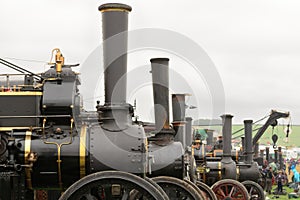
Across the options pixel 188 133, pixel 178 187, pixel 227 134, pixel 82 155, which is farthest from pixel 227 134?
pixel 82 155

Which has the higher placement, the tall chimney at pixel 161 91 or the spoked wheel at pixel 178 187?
the tall chimney at pixel 161 91

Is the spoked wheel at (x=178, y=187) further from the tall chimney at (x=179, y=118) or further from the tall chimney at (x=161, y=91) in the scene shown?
the tall chimney at (x=179, y=118)

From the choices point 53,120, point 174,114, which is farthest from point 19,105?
point 174,114

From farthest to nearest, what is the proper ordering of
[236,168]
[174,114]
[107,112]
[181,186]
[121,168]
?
[236,168]
[174,114]
[181,186]
[107,112]
[121,168]

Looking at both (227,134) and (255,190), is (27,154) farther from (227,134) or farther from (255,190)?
(255,190)

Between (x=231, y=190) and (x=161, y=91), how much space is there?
13.4 feet

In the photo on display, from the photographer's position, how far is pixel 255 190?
41.0ft

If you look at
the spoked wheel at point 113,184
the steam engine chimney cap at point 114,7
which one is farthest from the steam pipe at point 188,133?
the spoked wheel at point 113,184

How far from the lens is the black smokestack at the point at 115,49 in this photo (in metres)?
5.82

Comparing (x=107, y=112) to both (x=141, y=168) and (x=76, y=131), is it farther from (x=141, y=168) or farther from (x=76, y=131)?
(x=141, y=168)

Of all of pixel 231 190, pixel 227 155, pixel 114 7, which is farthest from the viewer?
pixel 227 155

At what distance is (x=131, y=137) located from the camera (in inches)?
224

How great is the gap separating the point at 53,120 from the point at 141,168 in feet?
3.76

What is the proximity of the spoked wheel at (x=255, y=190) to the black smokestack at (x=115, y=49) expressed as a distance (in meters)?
7.20
